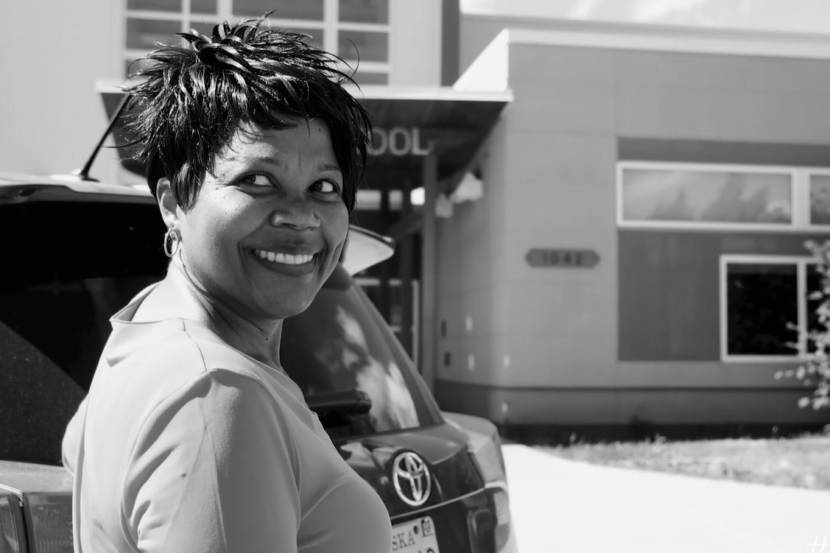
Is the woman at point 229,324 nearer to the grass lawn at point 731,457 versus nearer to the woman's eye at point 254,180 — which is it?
the woman's eye at point 254,180

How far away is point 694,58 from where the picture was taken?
45.5ft

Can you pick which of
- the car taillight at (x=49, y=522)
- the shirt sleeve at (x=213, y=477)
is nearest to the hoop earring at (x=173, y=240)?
the shirt sleeve at (x=213, y=477)

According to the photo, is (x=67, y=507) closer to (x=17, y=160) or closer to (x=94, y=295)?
(x=94, y=295)

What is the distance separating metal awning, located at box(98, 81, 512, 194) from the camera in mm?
13414

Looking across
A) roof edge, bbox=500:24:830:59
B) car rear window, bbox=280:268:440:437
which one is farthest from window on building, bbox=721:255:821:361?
car rear window, bbox=280:268:440:437

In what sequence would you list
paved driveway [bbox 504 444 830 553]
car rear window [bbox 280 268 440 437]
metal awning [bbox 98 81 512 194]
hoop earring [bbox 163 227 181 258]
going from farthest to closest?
metal awning [bbox 98 81 512 194]
paved driveway [bbox 504 444 830 553]
car rear window [bbox 280 268 440 437]
hoop earring [bbox 163 227 181 258]

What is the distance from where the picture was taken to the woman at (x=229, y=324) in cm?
103

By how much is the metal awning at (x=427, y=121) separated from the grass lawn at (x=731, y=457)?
4988 mm

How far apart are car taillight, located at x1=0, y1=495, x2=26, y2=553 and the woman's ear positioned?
35.6 inches

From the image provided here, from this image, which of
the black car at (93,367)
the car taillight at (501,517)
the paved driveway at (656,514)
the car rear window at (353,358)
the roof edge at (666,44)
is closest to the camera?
the black car at (93,367)

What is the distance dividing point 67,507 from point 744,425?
12.9 metres

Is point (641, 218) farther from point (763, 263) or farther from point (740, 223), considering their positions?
point (763, 263)

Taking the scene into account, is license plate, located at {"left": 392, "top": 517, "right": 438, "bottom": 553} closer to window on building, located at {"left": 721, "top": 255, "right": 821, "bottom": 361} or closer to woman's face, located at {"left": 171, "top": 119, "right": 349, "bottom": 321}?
woman's face, located at {"left": 171, "top": 119, "right": 349, "bottom": 321}

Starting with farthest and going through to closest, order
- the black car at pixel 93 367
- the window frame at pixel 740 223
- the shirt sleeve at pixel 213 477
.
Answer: the window frame at pixel 740 223, the black car at pixel 93 367, the shirt sleeve at pixel 213 477
